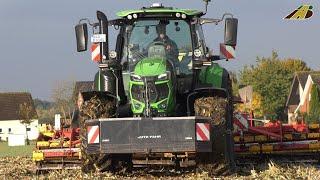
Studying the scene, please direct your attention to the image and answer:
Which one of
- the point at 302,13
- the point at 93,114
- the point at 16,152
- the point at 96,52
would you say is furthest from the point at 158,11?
the point at 16,152

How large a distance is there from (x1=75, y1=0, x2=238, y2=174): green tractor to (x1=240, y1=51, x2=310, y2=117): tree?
6415cm

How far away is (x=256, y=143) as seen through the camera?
14.7 m

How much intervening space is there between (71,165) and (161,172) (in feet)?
5.97

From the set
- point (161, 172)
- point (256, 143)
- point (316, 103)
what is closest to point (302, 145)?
point (256, 143)

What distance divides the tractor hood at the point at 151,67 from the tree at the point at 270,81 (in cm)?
6518

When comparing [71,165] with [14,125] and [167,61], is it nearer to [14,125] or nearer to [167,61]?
[167,61]

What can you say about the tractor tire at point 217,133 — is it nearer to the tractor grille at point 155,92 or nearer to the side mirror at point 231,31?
the tractor grille at point 155,92

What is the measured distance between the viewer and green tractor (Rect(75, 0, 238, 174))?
1061 centimetres

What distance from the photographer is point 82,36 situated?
1191cm

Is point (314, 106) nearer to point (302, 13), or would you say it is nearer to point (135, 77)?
point (302, 13)

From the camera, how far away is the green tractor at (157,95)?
10.6 metres

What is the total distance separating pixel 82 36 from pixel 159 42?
4.34 feet

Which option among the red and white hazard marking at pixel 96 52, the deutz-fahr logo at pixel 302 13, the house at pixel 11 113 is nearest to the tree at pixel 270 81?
the house at pixel 11 113

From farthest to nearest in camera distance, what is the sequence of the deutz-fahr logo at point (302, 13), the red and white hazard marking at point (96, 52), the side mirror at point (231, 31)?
the deutz-fahr logo at point (302, 13) < the red and white hazard marking at point (96, 52) < the side mirror at point (231, 31)
